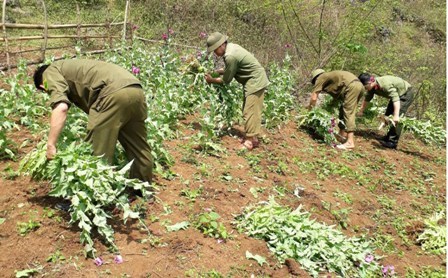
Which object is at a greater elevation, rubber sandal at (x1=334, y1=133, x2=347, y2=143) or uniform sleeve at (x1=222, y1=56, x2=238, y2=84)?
uniform sleeve at (x1=222, y1=56, x2=238, y2=84)

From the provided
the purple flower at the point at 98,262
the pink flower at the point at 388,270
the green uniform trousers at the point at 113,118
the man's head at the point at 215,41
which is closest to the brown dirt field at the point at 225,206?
the purple flower at the point at 98,262

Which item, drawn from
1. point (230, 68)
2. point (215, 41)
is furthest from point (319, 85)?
point (215, 41)

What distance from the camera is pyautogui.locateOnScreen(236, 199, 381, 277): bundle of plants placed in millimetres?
3398

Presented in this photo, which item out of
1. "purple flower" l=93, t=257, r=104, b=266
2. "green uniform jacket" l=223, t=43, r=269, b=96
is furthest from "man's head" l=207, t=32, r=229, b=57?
"purple flower" l=93, t=257, r=104, b=266

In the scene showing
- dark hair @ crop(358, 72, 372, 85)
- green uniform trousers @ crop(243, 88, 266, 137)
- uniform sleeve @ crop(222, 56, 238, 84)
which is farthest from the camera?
dark hair @ crop(358, 72, 372, 85)

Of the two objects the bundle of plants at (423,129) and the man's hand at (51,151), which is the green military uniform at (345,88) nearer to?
the bundle of plants at (423,129)

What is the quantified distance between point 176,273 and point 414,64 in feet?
35.1

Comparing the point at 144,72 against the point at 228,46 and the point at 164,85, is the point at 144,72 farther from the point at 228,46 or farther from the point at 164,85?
the point at 228,46

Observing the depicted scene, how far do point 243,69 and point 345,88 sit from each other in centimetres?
205

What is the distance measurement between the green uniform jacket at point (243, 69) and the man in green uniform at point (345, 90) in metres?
1.62

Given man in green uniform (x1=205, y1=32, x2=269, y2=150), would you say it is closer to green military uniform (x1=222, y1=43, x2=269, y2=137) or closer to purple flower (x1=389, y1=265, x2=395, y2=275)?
green military uniform (x1=222, y1=43, x2=269, y2=137)

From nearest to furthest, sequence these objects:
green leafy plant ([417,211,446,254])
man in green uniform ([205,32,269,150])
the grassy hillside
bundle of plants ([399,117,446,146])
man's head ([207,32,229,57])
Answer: green leafy plant ([417,211,446,254]) < man's head ([207,32,229,57]) < man in green uniform ([205,32,269,150]) < bundle of plants ([399,117,446,146]) < the grassy hillside

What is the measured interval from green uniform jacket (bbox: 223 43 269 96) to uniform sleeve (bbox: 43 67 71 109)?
2442 mm

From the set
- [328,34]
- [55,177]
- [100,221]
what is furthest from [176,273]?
[328,34]
